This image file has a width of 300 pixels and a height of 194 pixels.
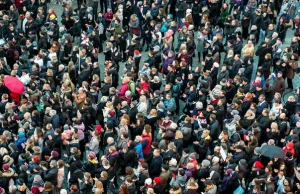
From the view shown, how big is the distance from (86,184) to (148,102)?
4.60m

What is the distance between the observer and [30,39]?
23.8m

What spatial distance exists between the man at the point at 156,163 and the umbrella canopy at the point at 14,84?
5.51m

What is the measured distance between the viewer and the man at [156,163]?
1749 centimetres

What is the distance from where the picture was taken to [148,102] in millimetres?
20531

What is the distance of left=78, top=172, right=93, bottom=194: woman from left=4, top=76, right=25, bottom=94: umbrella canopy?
5008mm

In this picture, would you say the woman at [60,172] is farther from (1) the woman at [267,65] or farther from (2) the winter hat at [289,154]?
(1) the woman at [267,65]

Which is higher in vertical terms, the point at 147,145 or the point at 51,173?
the point at 147,145

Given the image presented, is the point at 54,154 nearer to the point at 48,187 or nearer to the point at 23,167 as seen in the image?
the point at 23,167

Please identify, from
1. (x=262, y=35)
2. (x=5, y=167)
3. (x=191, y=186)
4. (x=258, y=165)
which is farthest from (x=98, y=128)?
(x=262, y=35)

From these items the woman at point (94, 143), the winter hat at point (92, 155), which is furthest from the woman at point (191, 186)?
the woman at point (94, 143)

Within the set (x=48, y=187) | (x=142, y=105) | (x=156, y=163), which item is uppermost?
(x=142, y=105)

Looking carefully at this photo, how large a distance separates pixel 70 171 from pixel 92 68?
5.84 metres

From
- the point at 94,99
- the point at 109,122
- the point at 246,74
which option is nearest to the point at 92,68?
the point at 94,99

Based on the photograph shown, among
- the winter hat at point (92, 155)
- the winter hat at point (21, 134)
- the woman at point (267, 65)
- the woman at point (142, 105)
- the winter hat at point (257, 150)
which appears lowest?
the winter hat at point (92, 155)
